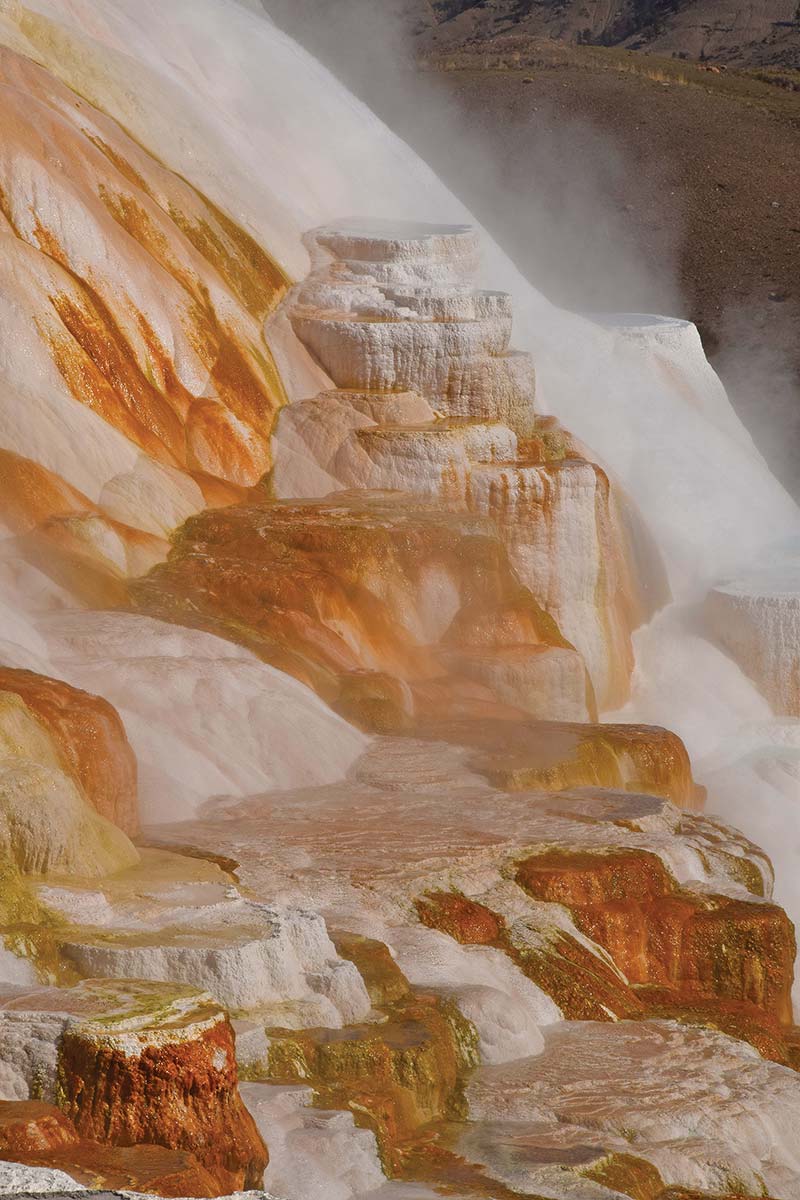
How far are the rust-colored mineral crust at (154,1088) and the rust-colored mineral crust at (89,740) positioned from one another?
2.14 metres

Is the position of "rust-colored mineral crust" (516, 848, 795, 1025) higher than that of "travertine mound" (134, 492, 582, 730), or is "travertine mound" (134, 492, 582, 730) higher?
"travertine mound" (134, 492, 582, 730)

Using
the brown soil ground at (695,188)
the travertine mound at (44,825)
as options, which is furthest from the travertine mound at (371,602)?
the brown soil ground at (695,188)

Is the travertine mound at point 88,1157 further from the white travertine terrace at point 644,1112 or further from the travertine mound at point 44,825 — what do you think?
the travertine mound at point 44,825

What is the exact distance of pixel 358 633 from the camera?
9492mm

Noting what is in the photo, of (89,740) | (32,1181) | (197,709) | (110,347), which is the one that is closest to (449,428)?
(110,347)

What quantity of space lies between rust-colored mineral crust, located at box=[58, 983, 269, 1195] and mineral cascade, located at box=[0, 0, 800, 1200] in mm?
11

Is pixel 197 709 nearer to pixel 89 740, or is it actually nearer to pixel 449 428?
pixel 89 740

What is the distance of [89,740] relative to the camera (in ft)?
22.2

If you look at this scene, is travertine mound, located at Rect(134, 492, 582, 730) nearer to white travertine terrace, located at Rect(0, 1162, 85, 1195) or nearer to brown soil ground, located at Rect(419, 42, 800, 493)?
white travertine terrace, located at Rect(0, 1162, 85, 1195)

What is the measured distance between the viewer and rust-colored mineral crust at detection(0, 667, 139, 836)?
6.68m

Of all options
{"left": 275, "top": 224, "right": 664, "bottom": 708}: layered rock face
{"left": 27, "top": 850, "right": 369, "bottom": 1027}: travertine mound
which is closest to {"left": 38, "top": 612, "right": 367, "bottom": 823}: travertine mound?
{"left": 27, "top": 850, "right": 369, "bottom": 1027}: travertine mound

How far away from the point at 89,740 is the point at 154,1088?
7.89ft

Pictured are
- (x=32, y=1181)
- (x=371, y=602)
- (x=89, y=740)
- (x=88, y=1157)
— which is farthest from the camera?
(x=371, y=602)

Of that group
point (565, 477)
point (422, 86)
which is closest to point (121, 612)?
point (565, 477)
